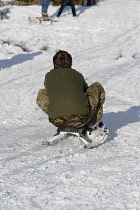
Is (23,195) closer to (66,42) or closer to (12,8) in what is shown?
(66,42)

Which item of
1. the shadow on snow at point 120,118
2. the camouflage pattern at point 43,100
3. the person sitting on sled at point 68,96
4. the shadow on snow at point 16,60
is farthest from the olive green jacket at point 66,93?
the shadow on snow at point 16,60

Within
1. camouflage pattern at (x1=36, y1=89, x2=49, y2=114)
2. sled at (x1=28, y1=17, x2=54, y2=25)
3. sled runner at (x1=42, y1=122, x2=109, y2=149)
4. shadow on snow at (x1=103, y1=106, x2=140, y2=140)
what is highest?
camouflage pattern at (x1=36, y1=89, x2=49, y2=114)

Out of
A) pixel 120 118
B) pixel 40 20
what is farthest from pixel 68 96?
pixel 40 20

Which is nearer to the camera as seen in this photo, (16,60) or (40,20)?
(16,60)

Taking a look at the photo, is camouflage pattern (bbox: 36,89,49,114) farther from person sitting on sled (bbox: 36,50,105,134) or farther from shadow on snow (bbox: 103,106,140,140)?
shadow on snow (bbox: 103,106,140,140)

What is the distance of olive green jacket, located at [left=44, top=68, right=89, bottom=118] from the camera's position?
14.7ft

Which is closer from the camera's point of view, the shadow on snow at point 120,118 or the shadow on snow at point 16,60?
the shadow on snow at point 120,118

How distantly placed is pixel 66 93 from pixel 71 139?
1.86 feet

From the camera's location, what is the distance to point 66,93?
4.49 meters

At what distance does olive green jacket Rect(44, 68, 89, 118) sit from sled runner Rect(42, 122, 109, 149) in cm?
21

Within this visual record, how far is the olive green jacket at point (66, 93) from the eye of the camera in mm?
4488

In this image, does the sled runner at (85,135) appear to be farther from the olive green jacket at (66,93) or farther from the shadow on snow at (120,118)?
the shadow on snow at (120,118)

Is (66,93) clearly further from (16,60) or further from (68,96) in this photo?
(16,60)

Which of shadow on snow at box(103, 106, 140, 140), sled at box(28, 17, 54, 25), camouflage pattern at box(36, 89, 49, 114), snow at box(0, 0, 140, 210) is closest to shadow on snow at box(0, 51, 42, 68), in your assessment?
snow at box(0, 0, 140, 210)
